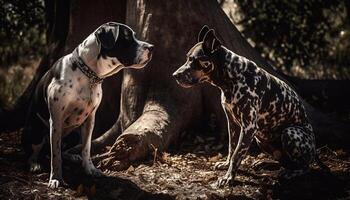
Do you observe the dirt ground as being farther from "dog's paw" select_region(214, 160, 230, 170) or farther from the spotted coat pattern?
the spotted coat pattern

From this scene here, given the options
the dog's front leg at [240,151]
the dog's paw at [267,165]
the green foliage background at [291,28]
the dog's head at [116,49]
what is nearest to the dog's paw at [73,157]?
the dog's head at [116,49]

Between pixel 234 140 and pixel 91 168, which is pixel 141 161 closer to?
pixel 91 168

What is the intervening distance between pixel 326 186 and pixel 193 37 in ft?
9.72

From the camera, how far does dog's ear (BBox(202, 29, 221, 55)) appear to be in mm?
5955

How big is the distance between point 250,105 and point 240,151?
1.72 feet

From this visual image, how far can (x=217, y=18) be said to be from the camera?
8188 millimetres

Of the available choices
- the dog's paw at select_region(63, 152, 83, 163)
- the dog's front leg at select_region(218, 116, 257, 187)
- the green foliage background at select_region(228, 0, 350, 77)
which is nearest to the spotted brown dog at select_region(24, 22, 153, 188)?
the dog's paw at select_region(63, 152, 83, 163)

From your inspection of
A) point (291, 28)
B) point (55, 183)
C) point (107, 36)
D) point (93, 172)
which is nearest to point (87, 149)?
point (93, 172)

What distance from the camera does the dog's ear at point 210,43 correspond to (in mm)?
5955

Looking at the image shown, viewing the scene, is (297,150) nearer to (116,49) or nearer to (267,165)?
(267,165)

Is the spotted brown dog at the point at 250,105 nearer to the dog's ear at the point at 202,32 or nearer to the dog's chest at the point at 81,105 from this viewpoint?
the dog's ear at the point at 202,32

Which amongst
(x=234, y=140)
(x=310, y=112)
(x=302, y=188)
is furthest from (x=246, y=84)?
(x=310, y=112)

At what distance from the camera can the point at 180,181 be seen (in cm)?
643

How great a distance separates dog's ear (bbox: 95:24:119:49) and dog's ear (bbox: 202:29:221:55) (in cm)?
96
